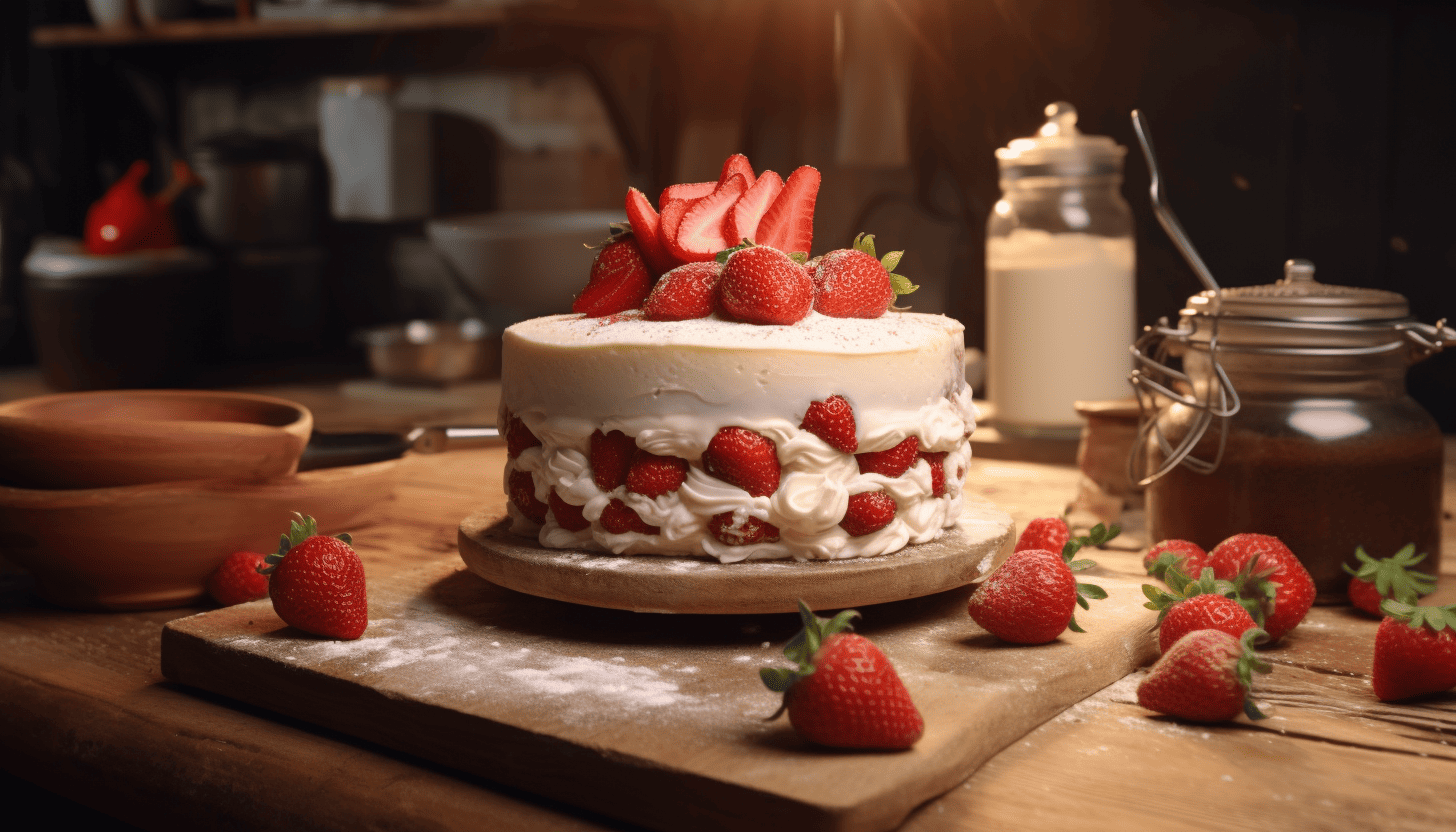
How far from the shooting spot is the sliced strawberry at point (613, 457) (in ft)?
3.29

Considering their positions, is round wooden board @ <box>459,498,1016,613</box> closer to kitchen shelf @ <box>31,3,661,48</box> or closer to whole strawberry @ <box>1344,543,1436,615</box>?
whole strawberry @ <box>1344,543,1436,615</box>

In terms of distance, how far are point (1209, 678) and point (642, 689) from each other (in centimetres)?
35

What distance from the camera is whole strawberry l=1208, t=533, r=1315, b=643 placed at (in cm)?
96

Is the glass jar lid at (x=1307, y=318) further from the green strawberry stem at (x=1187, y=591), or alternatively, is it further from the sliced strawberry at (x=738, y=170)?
the sliced strawberry at (x=738, y=170)

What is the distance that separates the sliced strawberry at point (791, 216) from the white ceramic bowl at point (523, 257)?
1530 mm

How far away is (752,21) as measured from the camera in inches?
108

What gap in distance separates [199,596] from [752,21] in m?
1.92

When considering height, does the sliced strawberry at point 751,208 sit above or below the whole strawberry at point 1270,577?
above

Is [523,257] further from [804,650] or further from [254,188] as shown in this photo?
[804,650]

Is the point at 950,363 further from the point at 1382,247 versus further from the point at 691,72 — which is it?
the point at 691,72

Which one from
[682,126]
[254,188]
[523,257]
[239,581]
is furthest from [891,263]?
[254,188]

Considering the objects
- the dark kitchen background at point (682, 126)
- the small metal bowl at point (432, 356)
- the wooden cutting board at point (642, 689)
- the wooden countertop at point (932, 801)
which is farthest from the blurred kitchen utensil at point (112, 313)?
the wooden cutting board at point (642, 689)

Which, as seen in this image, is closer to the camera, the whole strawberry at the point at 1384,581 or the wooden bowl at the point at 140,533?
the whole strawberry at the point at 1384,581

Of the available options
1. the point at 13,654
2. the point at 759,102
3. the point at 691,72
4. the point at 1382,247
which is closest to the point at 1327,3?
the point at 1382,247
